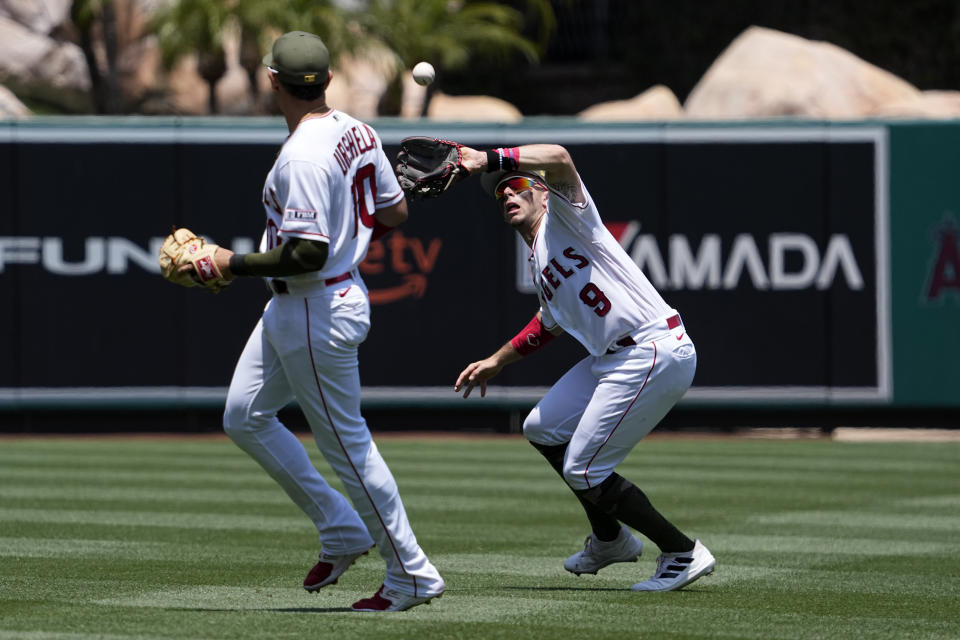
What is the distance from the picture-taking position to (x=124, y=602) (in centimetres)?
610

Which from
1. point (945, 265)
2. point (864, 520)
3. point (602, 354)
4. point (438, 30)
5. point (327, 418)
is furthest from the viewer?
point (438, 30)

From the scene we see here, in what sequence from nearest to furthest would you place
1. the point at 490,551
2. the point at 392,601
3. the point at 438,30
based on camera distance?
the point at 392,601, the point at 490,551, the point at 438,30

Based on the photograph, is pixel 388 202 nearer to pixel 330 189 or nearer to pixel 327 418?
pixel 330 189

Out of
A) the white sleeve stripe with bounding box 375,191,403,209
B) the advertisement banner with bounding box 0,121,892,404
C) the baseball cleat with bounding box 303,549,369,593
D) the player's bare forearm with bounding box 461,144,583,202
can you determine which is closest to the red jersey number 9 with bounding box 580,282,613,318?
the player's bare forearm with bounding box 461,144,583,202

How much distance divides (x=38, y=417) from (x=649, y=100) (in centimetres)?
1189

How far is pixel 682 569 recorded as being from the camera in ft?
21.6

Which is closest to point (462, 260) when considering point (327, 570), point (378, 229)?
point (378, 229)

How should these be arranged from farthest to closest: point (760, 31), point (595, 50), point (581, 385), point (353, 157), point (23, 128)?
point (595, 50) < point (760, 31) < point (23, 128) < point (581, 385) < point (353, 157)

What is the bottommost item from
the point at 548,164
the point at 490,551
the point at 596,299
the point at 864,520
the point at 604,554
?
the point at 864,520

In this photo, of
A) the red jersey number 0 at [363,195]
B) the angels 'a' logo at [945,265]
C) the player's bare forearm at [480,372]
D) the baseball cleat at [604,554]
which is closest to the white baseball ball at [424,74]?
the red jersey number 0 at [363,195]

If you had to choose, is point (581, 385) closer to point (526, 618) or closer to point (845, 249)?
point (526, 618)

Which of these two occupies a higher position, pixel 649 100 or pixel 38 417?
pixel 649 100

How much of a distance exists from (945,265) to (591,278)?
1086 cm

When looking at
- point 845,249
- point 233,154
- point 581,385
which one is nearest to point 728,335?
point 845,249
